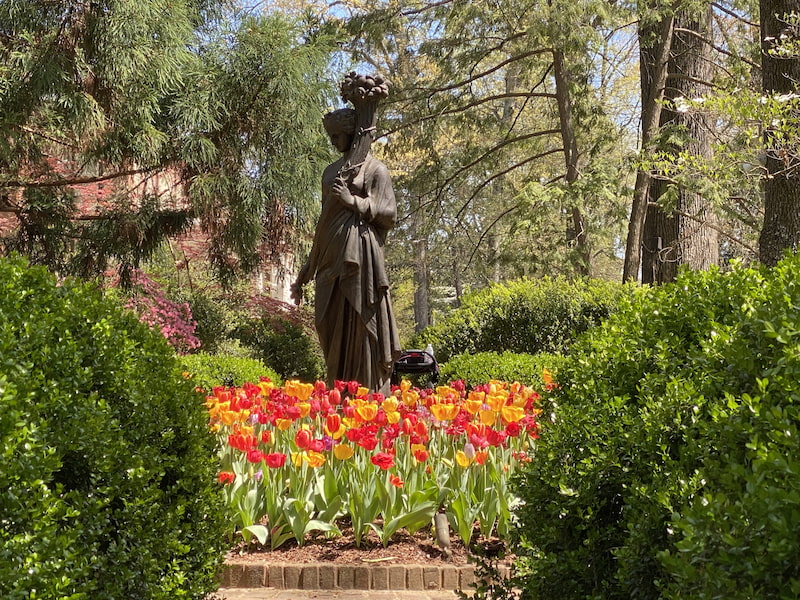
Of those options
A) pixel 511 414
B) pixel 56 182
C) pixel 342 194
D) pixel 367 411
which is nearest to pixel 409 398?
pixel 367 411

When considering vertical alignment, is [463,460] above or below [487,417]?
below

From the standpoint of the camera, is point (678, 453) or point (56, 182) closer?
point (678, 453)

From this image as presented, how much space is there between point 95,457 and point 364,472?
202 cm

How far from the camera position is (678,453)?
2.43 meters

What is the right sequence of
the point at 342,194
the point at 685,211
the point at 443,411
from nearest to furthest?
the point at 443,411 < the point at 342,194 < the point at 685,211

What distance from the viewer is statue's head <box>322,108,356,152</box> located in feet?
22.0

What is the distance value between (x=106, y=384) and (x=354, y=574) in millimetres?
1769

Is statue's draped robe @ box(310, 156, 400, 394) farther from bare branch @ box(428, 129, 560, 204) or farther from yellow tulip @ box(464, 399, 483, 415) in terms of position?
bare branch @ box(428, 129, 560, 204)

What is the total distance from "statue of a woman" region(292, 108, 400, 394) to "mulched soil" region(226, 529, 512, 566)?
8.19 feet

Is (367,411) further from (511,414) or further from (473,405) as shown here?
(511,414)

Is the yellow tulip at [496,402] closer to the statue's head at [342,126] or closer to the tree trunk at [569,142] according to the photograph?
the statue's head at [342,126]

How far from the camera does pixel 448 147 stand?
27.5 meters

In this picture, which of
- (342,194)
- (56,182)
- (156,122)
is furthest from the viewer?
(56,182)

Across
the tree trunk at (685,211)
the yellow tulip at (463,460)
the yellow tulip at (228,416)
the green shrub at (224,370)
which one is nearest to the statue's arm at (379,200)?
the yellow tulip at (228,416)
